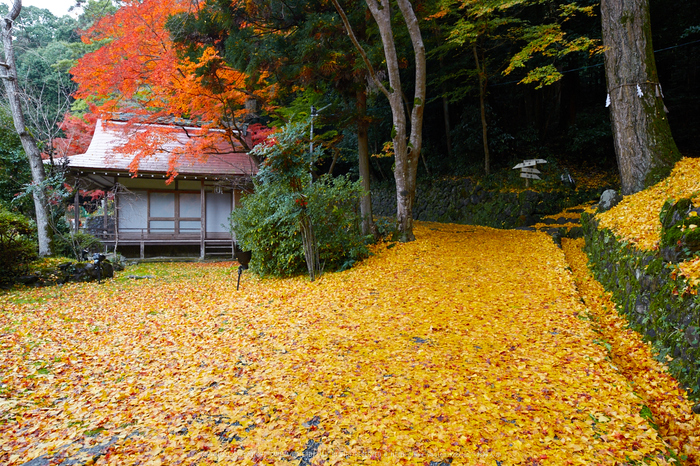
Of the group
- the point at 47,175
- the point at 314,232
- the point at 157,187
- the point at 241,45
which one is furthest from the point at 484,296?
the point at 157,187

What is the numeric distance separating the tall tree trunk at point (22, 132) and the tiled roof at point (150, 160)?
2289 millimetres

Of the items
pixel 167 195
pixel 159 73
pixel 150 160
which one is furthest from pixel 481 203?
pixel 150 160

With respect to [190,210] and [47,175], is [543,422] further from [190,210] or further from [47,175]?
[190,210]

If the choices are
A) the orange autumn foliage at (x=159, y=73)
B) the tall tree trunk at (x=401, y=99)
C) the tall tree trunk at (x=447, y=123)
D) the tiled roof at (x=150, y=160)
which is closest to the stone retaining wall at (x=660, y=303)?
the tall tree trunk at (x=401, y=99)

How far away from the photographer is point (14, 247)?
781 cm

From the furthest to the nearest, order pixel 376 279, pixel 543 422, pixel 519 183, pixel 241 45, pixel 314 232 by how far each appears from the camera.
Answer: pixel 519 183
pixel 241 45
pixel 314 232
pixel 376 279
pixel 543 422

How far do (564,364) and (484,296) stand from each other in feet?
6.36

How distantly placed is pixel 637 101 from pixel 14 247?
1199 cm

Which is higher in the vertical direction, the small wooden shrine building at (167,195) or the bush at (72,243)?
the small wooden shrine building at (167,195)

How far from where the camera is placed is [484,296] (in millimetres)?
5180

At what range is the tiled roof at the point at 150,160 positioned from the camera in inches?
489

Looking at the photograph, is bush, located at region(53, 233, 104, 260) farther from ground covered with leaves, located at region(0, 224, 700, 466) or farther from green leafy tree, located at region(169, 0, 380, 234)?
green leafy tree, located at region(169, 0, 380, 234)

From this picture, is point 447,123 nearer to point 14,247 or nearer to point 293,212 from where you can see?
point 293,212

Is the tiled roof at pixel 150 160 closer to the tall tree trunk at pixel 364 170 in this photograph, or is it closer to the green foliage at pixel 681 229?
the tall tree trunk at pixel 364 170
